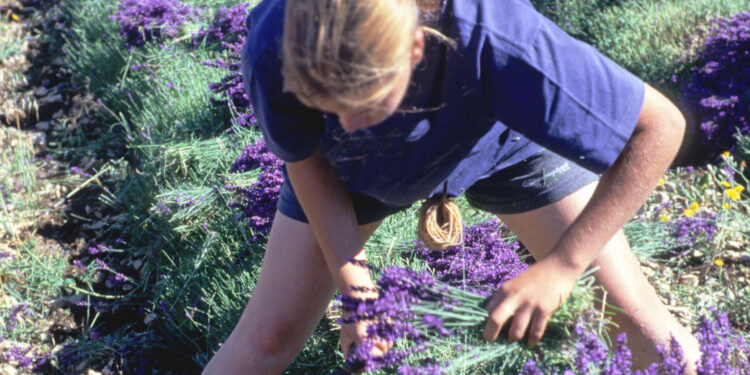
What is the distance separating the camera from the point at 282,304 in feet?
6.47

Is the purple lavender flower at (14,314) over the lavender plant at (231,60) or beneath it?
beneath

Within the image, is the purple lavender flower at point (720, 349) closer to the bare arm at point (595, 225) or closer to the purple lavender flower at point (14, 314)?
the bare arm at point (595, 225)

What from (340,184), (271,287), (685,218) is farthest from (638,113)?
(685,218)

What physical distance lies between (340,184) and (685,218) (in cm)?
155

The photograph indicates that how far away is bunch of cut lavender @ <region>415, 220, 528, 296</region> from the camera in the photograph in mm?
2459

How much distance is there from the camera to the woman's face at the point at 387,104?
137cm

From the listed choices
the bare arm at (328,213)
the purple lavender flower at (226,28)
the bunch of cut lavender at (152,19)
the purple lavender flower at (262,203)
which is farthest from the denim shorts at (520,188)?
the bunch of cut lavender at (152,19)

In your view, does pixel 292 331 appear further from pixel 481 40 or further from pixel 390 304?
pixel 481 40

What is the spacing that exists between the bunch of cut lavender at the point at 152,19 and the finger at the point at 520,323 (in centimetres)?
340

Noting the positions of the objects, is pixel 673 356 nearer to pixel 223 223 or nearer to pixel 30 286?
pixel 223 223

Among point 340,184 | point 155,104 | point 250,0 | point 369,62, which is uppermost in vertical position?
point 369,62

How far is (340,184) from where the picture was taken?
1.87m

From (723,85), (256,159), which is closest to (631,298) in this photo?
(256,159)

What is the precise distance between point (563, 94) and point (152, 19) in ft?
11.6
